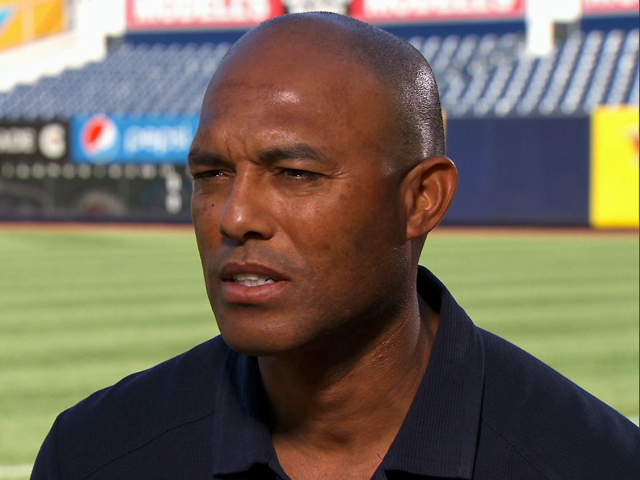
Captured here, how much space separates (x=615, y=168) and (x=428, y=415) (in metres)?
17.6

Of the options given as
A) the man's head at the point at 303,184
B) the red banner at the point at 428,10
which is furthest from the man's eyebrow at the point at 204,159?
the red banner at the point at 428,10

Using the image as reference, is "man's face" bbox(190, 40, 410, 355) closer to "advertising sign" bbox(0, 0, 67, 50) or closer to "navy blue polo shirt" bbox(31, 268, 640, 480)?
"navy blue polo shirt" bbox(31, 268, 640, 480)

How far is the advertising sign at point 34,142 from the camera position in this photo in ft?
73.0

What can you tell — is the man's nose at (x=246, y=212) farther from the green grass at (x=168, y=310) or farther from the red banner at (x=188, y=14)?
the red banner at (x=188, y=14)

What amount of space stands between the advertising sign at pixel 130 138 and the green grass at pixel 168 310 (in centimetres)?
467

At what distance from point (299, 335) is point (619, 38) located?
24.3 m

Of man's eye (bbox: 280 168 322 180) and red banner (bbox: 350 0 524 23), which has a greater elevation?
man's eye (bbox: 280 168 322 180)

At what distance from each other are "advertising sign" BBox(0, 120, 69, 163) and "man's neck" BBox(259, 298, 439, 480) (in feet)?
69.4

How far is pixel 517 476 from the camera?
157 centimetres

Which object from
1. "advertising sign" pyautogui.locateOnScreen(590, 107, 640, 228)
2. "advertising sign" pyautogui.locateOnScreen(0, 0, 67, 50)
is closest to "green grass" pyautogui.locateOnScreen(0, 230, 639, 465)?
"advertising sign" pyautogui.locateOnScreen(590, 107, 640, 228)

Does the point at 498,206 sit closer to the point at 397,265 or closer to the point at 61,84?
the point at 61,84

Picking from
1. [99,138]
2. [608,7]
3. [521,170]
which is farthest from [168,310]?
[608,7]

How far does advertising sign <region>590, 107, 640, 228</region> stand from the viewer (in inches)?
725

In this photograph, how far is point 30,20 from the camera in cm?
3091
